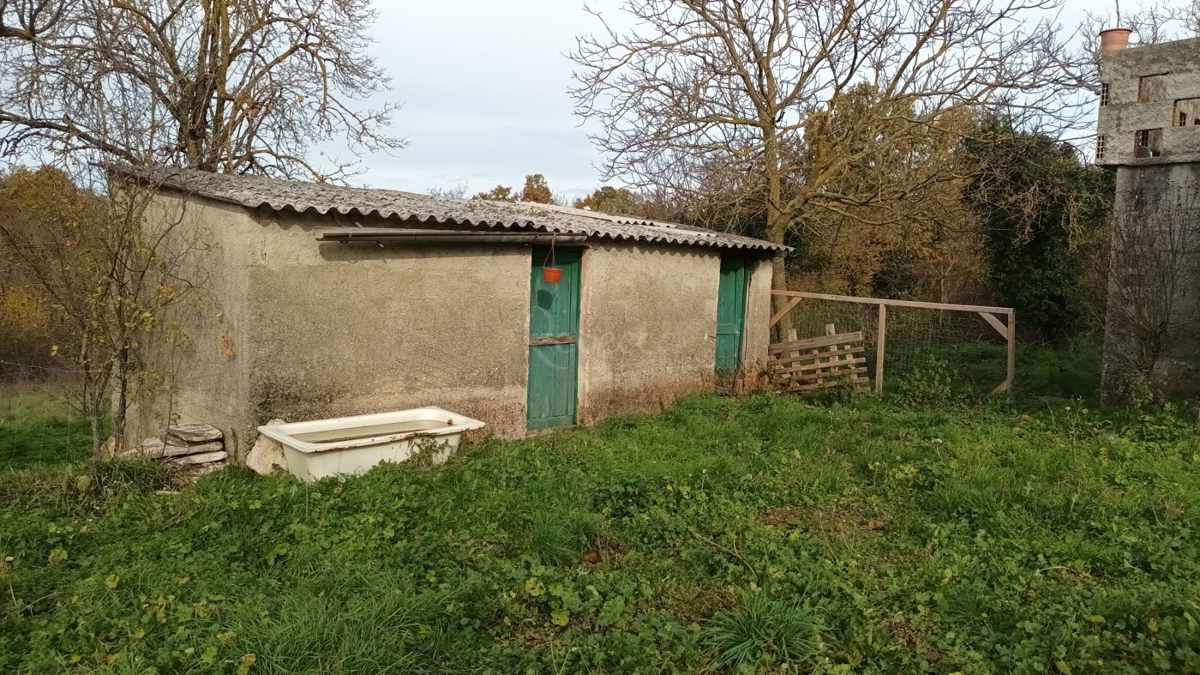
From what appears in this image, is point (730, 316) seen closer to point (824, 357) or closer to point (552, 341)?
point (824, 357)

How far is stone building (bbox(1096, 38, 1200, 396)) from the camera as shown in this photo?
27.8 feet

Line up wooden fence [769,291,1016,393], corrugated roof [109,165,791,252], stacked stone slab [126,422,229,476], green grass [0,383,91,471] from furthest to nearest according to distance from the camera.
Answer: wooden fence [769,291,1016,393], green grass [0,383,91,471], corrugated roof [109,165,791,252], stacked stone slab [126,422,229,476]

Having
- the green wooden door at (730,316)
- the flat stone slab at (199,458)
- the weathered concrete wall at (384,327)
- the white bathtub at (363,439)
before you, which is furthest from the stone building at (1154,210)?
the flat stone slab at (199,458)

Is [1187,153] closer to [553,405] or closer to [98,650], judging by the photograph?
[553,405]

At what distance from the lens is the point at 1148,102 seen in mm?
8672

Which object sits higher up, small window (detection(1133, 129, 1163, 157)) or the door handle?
small window (detection(1133, 129, 1163, 157))

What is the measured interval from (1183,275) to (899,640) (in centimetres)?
710

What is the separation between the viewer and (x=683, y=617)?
162 inches

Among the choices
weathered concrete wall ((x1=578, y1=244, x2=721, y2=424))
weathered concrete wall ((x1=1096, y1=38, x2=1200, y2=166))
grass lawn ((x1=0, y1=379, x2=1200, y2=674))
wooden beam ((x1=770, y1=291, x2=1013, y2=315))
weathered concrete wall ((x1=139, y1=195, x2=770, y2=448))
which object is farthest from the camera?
wooden beam ((x1=770, y1=291, x2=1013, y2=315))

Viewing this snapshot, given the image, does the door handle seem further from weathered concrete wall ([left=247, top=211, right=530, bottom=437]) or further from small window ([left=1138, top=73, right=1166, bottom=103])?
small window ([left=1138, top=73, right=1166, bottom=103])

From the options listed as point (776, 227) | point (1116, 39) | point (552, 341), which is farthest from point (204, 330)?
point (1116, 39)

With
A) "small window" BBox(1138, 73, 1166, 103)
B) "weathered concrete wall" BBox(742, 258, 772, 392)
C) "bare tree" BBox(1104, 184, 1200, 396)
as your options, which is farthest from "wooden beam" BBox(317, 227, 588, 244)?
"small window" BBox(1138, 73, 1166, 103)

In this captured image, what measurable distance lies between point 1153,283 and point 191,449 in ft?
32.3

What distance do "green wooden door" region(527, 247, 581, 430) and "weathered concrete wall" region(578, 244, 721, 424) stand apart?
4.7 inches
